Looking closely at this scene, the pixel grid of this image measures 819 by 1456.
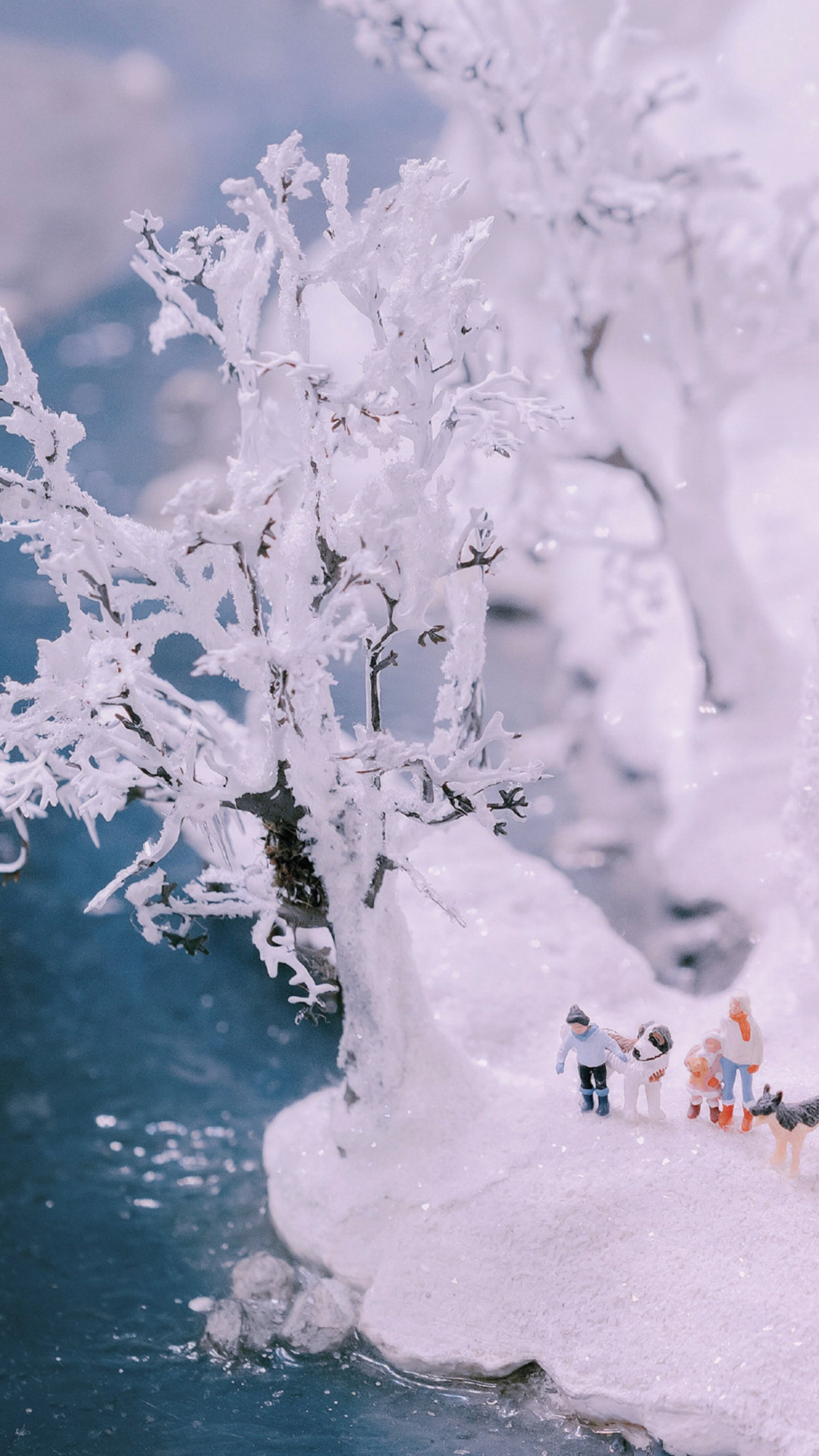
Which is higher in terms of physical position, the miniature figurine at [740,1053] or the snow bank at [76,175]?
the snow bank at [76,175]

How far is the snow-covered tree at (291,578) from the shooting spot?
164 cm

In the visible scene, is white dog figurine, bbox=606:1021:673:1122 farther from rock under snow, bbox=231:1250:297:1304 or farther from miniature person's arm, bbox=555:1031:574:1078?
rock under snow, bbox=231:1250:297:1304

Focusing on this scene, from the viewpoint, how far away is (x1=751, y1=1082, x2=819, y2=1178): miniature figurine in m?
1.88

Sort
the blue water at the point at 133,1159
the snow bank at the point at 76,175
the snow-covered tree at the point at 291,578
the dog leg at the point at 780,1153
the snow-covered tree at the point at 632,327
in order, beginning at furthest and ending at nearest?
the snow bank at the point at 76,175, the snow-covered tree at the point at 632,327, the dog leg at the point at 780,1153, the blue water at the point at 133,1159, the snow-covered tree at the point at 291,578

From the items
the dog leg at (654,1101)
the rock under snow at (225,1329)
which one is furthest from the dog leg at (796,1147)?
the rock under snow at (225,1329)

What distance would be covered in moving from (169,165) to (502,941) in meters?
2.45

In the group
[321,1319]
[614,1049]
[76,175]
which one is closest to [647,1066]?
[614,1049]

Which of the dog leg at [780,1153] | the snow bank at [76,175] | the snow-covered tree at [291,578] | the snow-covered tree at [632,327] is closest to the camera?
the snow-covered tree at [291,578]

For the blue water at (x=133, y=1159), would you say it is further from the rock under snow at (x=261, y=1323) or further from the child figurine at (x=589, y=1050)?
the child figurine at (x=589, y=1050)

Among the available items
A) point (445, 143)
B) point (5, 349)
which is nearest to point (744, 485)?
point (445, 143)

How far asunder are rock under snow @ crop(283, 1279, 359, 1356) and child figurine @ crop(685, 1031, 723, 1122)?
0.80 metres

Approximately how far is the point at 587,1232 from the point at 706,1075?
382 millimetres

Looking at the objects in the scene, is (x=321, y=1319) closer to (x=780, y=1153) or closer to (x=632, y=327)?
(x=780, y=1153)

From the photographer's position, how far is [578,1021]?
79.3 inches
